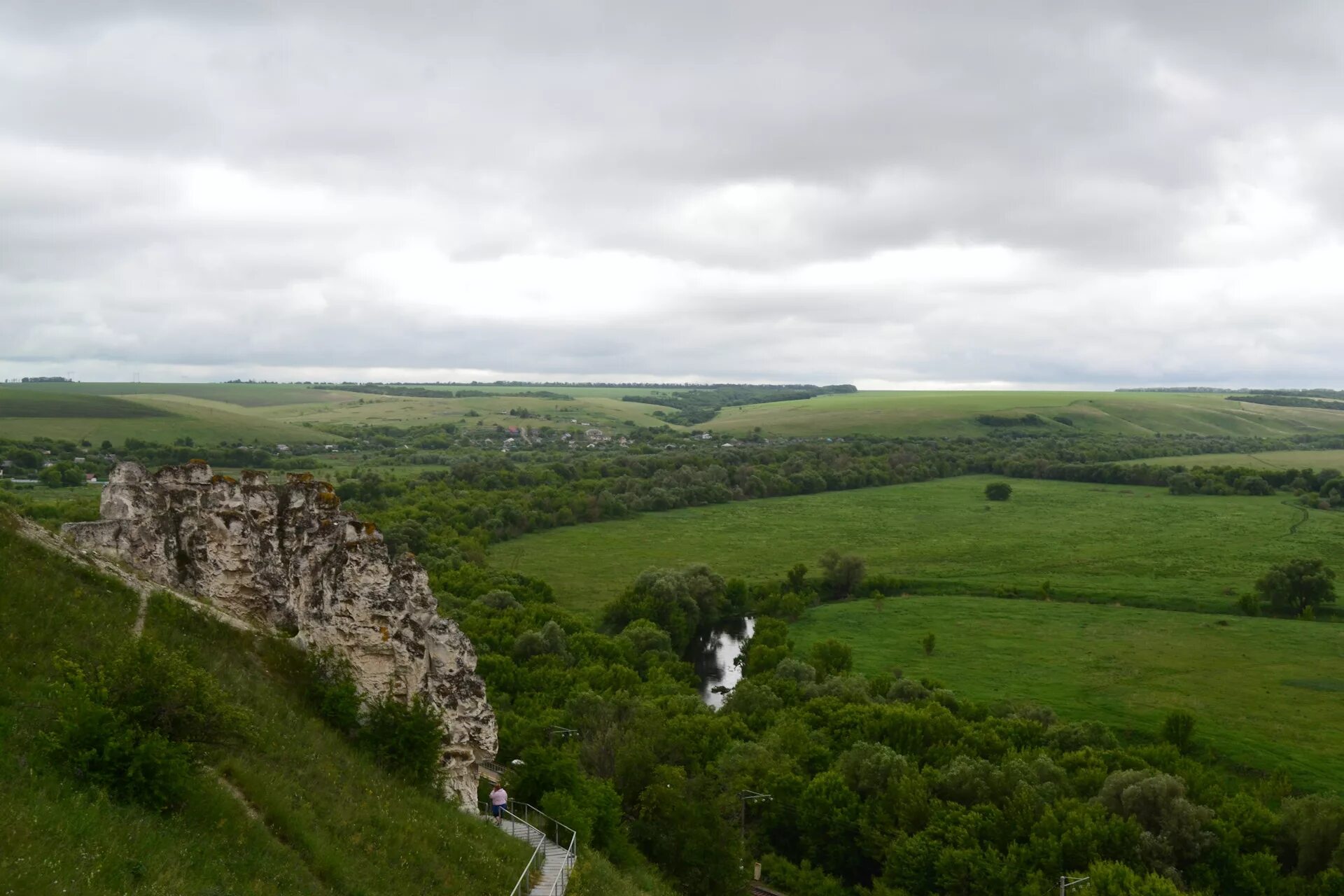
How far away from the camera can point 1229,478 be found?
14988 centimetres

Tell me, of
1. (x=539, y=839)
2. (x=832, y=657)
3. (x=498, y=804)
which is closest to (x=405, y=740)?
(x=498, y=804)

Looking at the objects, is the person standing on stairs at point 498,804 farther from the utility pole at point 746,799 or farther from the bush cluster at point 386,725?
the utility pole at point 746,799

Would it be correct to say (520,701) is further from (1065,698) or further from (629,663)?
(1065,698)

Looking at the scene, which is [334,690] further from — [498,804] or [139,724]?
[139,724]

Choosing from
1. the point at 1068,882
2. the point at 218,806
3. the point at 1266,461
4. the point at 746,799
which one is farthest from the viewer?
the point at 1266,461

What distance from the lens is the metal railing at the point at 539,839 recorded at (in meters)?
22.4

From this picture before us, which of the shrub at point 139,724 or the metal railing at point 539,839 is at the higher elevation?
the shrub at point 139,724

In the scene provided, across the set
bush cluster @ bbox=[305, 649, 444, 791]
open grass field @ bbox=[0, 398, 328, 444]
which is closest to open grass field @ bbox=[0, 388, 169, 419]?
open grass field @ bbox=[0, 398, 328, 444]

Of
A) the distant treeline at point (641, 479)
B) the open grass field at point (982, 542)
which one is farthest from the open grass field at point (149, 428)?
the open grass field at point (982, 542)

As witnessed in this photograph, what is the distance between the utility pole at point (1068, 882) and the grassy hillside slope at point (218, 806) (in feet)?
72.4

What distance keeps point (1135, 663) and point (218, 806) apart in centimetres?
6948

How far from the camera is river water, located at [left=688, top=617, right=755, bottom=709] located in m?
70.1

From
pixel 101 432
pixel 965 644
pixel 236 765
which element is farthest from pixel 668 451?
pixel 236 765

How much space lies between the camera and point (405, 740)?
948 inches
